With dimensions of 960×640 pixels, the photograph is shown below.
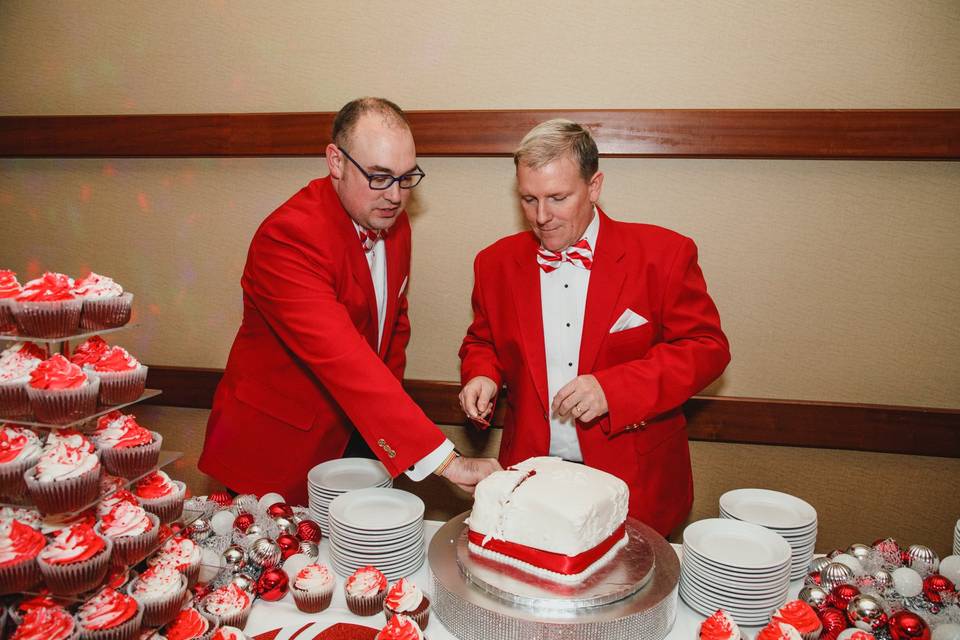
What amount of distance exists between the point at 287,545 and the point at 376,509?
251 millimetres

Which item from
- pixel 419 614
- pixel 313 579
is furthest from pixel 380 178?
pixel 419 614

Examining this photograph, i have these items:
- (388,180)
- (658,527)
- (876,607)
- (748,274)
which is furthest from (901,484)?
(388,180)

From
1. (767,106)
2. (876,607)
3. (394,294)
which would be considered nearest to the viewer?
(876,607)

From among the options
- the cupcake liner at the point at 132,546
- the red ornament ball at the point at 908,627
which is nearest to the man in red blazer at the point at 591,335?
the red ornament ball at the point at 908,627

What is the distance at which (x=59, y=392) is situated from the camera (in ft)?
4.41

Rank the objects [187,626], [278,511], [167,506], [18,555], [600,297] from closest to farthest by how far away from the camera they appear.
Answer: [18,555]
[187,626]
[167,506]
[278,511]
[600,297]

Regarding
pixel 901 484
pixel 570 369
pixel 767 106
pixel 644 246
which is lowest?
pixel 901 484

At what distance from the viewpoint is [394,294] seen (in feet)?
9.28

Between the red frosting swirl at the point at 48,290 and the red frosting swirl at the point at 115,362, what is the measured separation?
0.16 meters

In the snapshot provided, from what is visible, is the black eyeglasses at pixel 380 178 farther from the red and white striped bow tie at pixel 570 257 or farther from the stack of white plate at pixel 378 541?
the stack of white plate at pixel 378 541

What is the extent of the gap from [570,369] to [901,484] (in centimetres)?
177

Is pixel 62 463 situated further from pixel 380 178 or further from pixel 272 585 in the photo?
pixel 380 178

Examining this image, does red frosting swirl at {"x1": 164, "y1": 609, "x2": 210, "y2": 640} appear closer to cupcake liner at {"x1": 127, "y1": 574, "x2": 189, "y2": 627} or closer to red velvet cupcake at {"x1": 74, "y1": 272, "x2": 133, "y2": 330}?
cupcake liner at {"x1": 127, "y1": 574, "x2": 189, "y2": 627}

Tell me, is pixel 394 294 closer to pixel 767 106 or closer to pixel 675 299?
pixel 675 299
